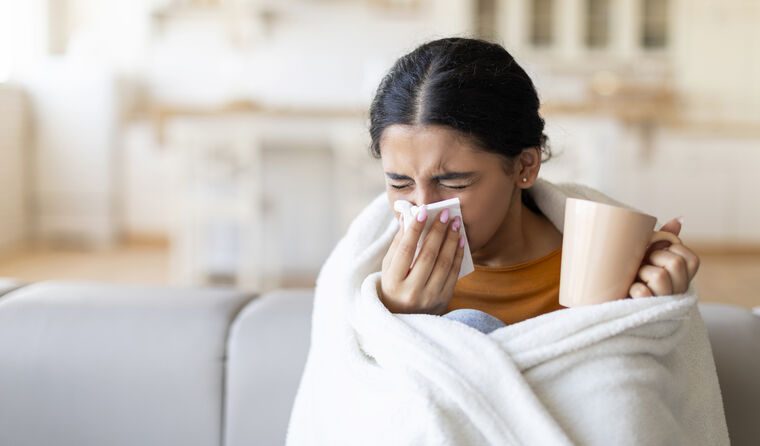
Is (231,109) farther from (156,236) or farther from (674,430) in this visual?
(674,430)

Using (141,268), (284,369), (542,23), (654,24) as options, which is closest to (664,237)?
(284,369)

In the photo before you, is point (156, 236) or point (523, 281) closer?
point (523, 281)

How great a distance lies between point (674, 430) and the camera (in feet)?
2.50

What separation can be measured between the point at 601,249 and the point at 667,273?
0.09m

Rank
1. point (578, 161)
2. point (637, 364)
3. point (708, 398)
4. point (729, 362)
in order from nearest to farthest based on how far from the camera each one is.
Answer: point (637, 364)
point (708, 398)
point (729, 362)
point (578, 161)

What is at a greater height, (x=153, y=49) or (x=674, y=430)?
(x=153, y=49)

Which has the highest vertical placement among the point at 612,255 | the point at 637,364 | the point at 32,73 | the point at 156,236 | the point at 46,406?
the point at 32,73

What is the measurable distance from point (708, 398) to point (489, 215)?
1.09 feet

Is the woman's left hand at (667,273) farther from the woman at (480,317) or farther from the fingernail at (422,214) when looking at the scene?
the fingernail at (422,214)

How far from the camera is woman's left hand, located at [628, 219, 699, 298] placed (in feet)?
2.65

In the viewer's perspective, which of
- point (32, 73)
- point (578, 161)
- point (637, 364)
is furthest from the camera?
point (32, 73)

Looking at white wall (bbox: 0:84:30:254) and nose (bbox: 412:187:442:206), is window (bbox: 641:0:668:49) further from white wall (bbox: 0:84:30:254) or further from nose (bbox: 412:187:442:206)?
nose (bbox: 412:187:442:206)

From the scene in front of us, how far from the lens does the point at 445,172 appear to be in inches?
35.6

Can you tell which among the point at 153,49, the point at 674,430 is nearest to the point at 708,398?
the point at 674,430
